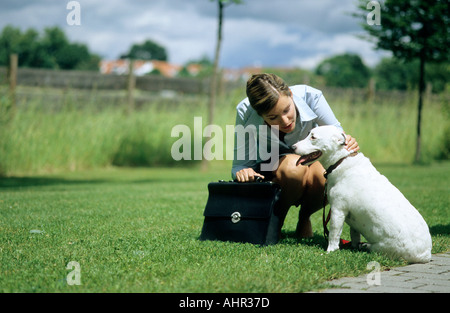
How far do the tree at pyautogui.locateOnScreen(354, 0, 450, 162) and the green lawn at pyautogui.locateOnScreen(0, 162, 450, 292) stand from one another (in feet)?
18.9

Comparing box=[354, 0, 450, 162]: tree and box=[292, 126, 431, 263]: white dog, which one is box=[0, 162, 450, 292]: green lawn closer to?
box=[292, 126, 431, 263]: white dog

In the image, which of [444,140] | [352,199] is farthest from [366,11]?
[352,199]

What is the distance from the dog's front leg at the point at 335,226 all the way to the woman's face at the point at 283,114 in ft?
2.67

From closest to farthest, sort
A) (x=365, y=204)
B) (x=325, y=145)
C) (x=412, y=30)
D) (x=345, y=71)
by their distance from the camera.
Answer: (x=365, y=204), (x=325, y=145), (x=412, y=30), (x=345, y=71)

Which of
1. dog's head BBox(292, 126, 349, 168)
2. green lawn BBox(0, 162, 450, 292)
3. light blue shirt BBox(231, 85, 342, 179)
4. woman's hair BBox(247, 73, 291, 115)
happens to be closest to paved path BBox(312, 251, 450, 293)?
green lawn BBox(0, 162, 450, 292)

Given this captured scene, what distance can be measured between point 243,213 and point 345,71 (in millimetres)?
63036

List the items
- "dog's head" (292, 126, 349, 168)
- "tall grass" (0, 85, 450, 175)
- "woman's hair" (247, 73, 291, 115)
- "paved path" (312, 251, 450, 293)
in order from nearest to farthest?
"paved path" (312, 251, 450, 293), "dog's head" (292, 126, 349, 168), "woman's hair" (247, 73, 291, 115), "tall grass" (0, 85, 450, 175)

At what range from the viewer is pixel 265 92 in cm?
429

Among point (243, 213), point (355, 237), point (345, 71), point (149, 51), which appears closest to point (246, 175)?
point (243, 213)

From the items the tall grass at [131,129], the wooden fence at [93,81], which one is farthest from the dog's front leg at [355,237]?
the wooden fence at [93,81]

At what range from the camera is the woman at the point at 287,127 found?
14.3 ft

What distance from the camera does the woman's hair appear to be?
429cm

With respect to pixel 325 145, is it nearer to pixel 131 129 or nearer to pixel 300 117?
pixel 300 117

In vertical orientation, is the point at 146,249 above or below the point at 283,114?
below
